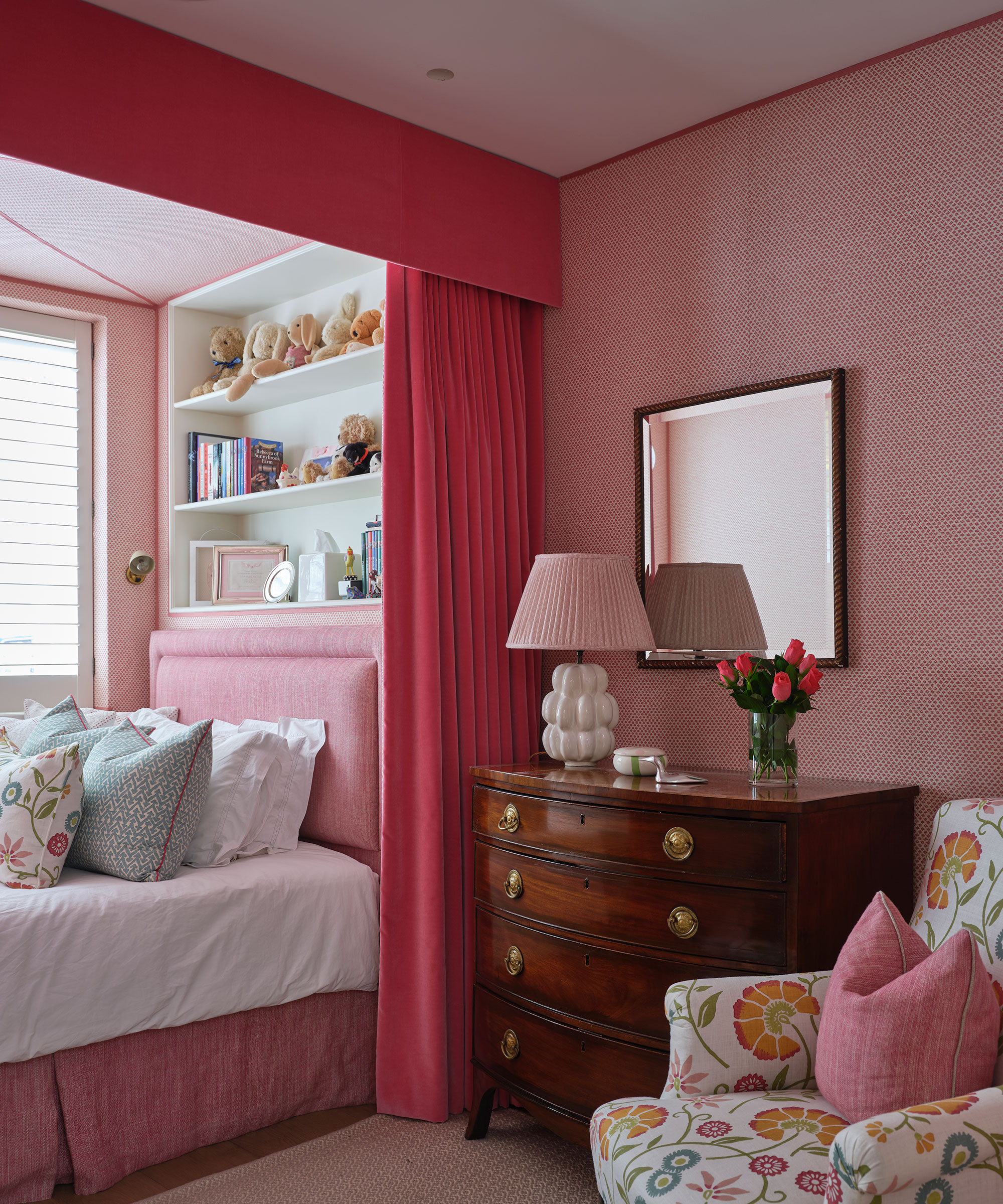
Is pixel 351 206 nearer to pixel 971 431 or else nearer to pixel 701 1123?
pixel 971 431

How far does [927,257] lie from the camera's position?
7.54 ft

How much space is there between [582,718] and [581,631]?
23cm

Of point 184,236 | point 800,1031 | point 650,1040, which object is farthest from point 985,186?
point 184,236

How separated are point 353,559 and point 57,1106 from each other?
5.56 feet

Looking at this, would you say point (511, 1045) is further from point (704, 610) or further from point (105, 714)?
point (105, 714)

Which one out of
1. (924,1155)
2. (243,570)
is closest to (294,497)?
(243,570)

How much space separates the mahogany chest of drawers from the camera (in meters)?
2.00

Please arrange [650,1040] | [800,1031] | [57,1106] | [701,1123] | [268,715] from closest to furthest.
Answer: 1. [701,1123]
2. [800,1031]
3. [650,1040]
4. [57,1106]
5. [268,715]

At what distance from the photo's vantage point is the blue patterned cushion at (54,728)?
9.59ft

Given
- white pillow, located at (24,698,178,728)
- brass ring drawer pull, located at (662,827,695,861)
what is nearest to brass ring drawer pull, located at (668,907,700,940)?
brass ring drawer pull, located at (662,827,695,861)

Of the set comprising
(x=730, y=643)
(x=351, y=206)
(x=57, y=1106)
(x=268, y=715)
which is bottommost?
(x=57, y=1106)

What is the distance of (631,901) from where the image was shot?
2.18 metres

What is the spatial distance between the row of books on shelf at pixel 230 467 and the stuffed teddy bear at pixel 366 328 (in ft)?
1.97

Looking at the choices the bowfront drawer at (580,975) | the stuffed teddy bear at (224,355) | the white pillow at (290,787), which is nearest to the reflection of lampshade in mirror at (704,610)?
the bowfront drawer at (580,975)
